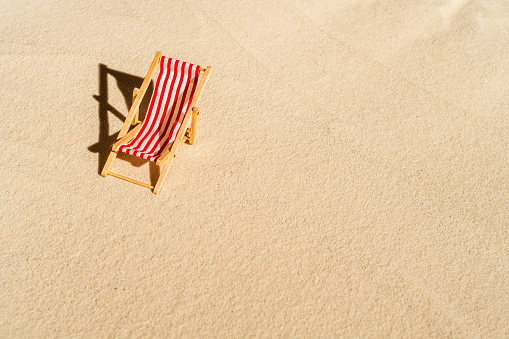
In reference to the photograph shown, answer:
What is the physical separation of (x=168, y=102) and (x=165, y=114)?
126 millimetres

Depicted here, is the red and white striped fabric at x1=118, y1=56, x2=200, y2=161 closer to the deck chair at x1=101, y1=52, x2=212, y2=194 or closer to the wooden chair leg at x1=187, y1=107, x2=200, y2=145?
the deck chair at x1=101, y1=52, x2=212, y2=194

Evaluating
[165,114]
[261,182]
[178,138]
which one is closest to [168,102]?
[165,114]

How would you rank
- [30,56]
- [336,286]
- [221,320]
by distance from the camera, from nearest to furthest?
[221,320]
[336,286]
[30,56]

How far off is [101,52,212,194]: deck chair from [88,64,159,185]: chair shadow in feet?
0.77

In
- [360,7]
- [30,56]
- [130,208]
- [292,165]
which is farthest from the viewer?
[360,7]

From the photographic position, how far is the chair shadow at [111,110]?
13.6ft

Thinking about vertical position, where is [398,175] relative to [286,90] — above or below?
below

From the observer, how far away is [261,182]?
13.5 ft

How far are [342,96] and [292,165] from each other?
1.27 meters

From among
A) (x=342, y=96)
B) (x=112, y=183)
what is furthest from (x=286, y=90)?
(x=112, y=183)

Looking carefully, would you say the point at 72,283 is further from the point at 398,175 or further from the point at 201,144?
the point at 398,175

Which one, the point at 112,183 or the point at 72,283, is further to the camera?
the point at 112,183

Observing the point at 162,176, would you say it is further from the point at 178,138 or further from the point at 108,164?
the point at 108,164

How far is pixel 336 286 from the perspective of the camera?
355cm
